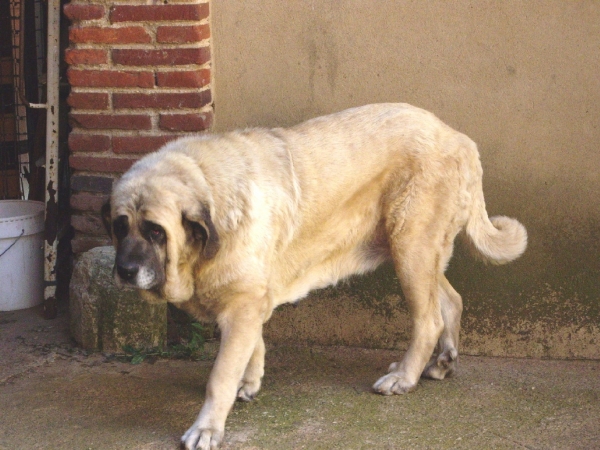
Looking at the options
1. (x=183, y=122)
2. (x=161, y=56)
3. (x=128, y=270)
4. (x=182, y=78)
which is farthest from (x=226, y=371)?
(x=161, y=56)

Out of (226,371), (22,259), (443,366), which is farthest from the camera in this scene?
(22,259)

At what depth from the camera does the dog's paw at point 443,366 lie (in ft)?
14.4

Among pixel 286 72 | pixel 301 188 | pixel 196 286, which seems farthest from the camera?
pixel 286 72

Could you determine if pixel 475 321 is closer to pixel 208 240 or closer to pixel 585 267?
pixel 585 267

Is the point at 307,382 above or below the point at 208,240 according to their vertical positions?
below

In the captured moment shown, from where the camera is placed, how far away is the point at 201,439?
354cm

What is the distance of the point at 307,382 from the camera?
4387mm

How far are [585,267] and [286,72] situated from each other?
2071 mm

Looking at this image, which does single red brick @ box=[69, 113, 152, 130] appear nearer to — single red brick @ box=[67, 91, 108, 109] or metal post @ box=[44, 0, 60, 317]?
single red brick @ box=[67, 91, 108, 109]

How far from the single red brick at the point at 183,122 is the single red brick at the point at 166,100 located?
0.06m

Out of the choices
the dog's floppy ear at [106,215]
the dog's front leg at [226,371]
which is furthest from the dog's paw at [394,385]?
the dog's floppy ear at [106,215]

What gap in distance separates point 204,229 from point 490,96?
6.51 ft

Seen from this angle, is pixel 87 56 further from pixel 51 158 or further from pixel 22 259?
pixel 22 259

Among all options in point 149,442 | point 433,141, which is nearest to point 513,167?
point 433,141
